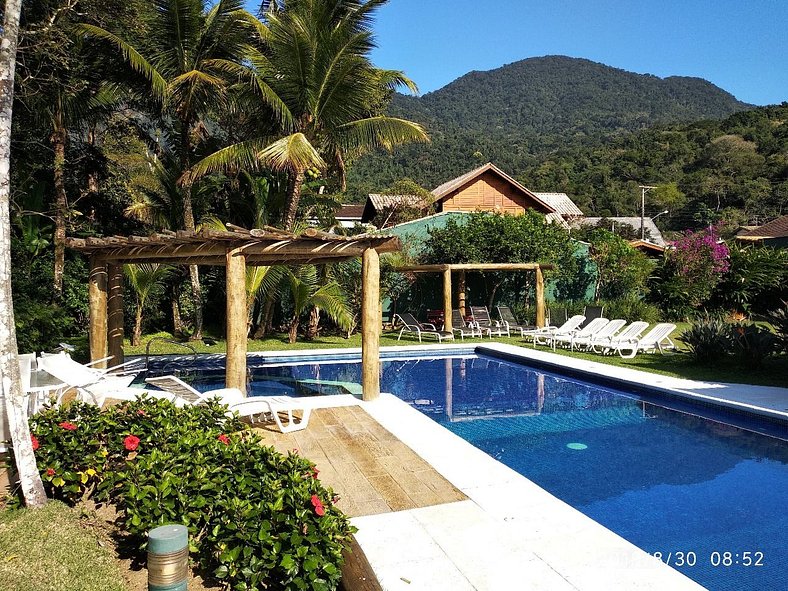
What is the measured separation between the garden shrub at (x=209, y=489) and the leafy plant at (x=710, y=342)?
36.1ft

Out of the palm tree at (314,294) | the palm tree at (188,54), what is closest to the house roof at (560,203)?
the palm tree at (314,294)

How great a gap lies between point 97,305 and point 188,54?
7239mm

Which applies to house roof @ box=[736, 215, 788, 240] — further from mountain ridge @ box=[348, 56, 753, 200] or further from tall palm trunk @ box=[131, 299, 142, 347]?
tall palm trunk @ box=[131, 299, 142, 347]

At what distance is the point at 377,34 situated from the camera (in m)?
13.6

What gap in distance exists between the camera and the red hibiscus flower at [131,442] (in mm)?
3943

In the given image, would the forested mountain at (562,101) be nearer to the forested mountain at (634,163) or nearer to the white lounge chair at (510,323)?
the forested mountain at (634,163)

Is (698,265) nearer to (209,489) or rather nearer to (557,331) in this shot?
(557,331)

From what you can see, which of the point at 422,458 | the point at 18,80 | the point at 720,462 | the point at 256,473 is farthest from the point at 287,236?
the point at 18,80

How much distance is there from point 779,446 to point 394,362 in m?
8.91

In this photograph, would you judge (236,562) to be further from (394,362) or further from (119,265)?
(394,362)

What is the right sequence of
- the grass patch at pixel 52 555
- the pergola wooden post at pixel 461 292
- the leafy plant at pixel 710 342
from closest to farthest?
1. the grass patch at pixel 52 555
2. the leafy plant at pixel 710 342
3. the pergola wooden post at pixel 461 292

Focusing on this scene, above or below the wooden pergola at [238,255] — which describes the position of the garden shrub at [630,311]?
below

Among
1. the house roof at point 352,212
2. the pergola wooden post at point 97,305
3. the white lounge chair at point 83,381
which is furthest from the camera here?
the house roof at point 352,212

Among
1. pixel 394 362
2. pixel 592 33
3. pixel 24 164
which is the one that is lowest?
pixel 394 362
